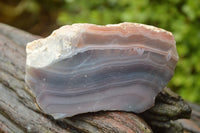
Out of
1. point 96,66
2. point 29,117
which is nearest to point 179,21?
point 96,66

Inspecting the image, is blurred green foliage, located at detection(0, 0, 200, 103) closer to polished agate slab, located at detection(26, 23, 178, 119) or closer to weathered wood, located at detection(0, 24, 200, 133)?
weathered wood, located at detection(0, 24, 200, 133)

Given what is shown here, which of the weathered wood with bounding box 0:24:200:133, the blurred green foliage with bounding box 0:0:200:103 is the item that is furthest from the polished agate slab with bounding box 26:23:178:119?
the blurred green foliage with bounding box 0:0:200:103

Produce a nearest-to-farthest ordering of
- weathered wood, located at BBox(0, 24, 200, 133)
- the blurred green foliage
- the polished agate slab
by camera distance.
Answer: the polished agate slab, weathered wood, located at BBox(0, 24, 200, 133), the blurred green foliage

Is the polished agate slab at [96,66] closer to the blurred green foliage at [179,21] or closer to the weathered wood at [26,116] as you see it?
the weathered wood at [26,116]

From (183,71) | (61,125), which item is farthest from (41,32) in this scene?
(61,125)

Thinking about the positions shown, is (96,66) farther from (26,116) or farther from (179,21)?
(179,21)
